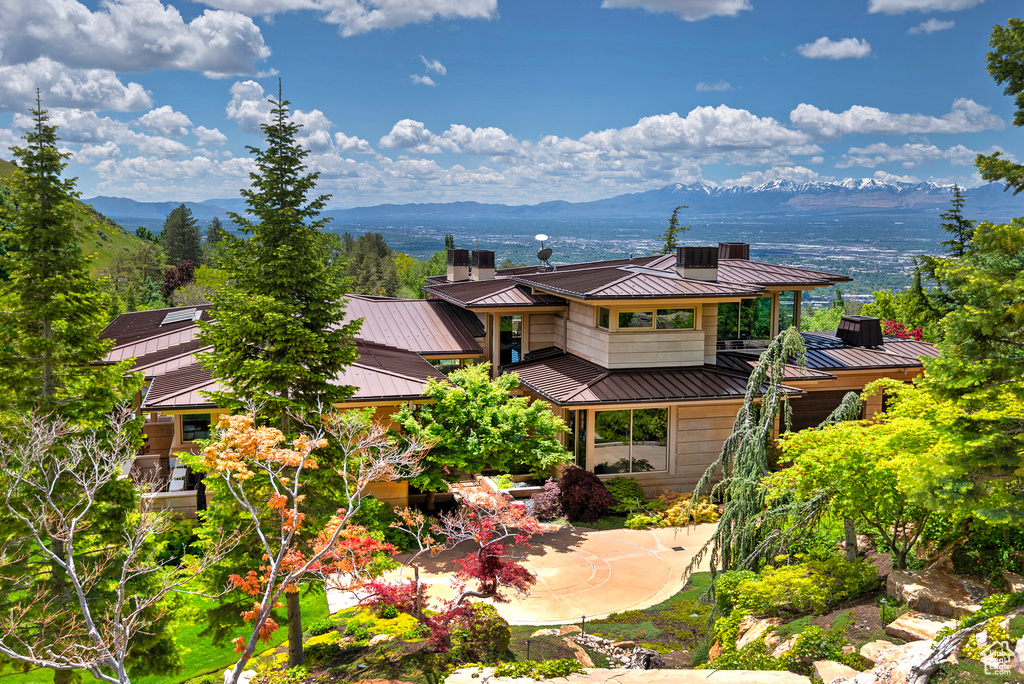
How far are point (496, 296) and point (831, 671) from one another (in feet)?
53.7

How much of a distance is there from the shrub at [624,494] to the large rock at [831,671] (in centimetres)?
1012

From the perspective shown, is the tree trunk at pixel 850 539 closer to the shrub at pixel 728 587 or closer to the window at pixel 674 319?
the shrub at pixel 728 587

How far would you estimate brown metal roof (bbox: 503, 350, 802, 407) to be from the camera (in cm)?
1925

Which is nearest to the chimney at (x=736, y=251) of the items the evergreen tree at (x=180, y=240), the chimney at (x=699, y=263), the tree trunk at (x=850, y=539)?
the chimney at (x=699, y=263)

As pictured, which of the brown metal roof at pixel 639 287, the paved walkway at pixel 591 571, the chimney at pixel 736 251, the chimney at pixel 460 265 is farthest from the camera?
the chimney at pixel 460 265

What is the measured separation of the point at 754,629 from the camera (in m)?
11.0

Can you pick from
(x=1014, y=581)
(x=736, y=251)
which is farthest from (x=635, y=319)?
(x=1014, y=581)

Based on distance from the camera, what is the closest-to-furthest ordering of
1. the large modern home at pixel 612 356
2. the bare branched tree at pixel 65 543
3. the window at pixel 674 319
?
1. the bare branched tree at pixel 65 543
2. the large modern home at pixel 612 356
3. the window at pixel 674 319

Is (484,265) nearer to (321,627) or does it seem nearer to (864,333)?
(864,333)

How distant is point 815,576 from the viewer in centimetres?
1164

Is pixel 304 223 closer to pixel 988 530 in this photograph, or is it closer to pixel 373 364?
pixel 373 364

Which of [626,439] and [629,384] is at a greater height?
[629,384]

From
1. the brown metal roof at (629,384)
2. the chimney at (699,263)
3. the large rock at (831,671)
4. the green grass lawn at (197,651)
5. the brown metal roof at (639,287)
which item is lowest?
the green grass lawn at (197,651)

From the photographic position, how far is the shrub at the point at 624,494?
19.2 m
